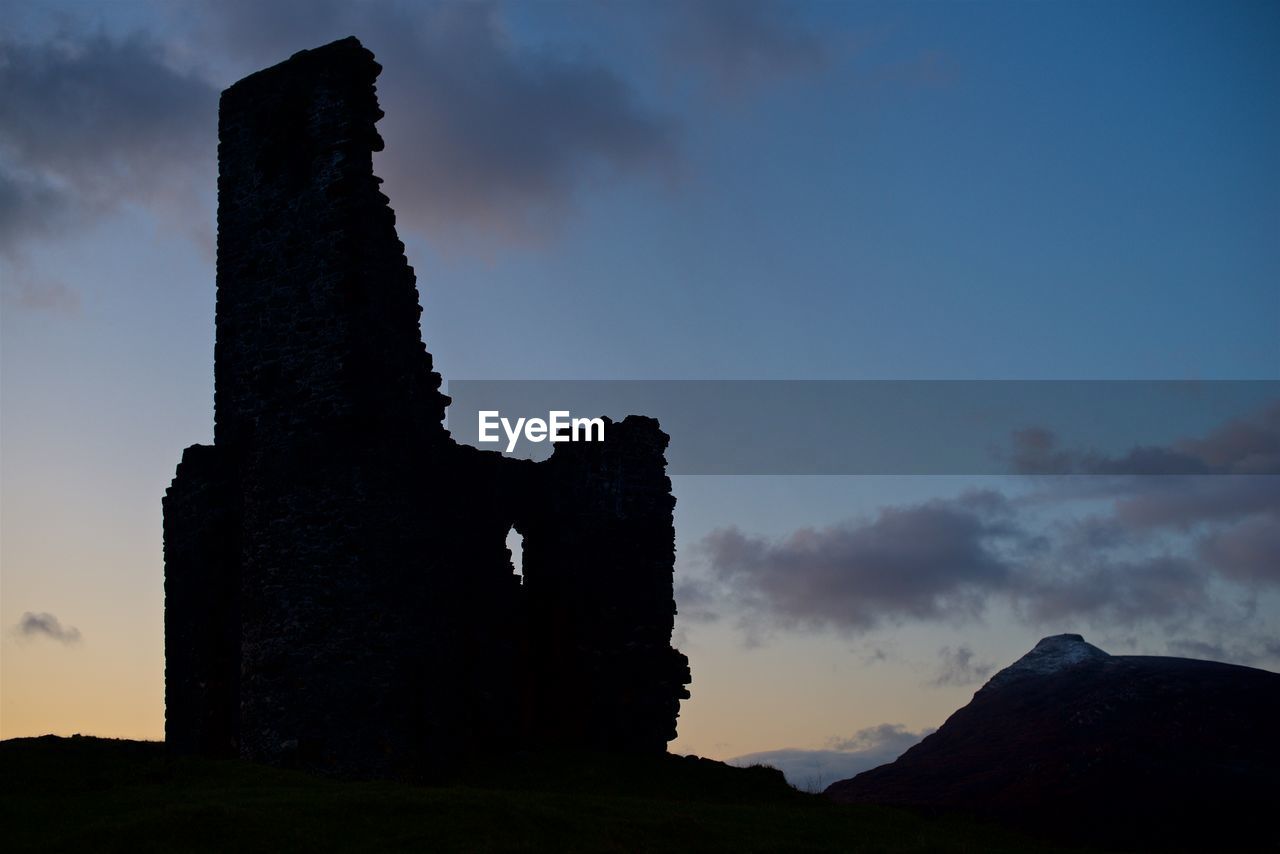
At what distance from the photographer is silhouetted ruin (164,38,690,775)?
23734 millimetres

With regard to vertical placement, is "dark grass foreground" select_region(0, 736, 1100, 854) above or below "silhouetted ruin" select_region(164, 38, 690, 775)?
below

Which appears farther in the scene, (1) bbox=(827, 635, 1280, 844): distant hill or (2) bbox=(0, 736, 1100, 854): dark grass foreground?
(1) bbox=(827, 635, 1280, 844): distant hill

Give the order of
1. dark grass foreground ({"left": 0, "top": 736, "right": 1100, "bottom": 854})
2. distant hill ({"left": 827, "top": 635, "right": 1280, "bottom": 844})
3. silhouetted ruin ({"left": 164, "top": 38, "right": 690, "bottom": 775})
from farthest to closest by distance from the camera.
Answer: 1. distant hill ({"left": 827, "top": 635, "right": 1280, "bottom": 844})
2. silhouetted ruin ({"left": 164, "top": 38, "right": 690, "bottom": 775})
3. dark grass foreground ({"left": 0, "top": 736, "right": 1100, "bottom": 854})

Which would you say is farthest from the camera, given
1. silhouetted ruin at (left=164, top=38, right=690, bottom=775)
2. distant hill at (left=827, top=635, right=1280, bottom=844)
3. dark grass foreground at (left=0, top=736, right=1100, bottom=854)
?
distant hill at (left=827, top=635, right=1280, bottom=844)

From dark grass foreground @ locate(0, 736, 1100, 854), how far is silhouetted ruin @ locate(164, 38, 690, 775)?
1.76m

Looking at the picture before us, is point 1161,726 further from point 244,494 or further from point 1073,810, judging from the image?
point 244,494

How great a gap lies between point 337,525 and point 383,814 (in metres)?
7.72

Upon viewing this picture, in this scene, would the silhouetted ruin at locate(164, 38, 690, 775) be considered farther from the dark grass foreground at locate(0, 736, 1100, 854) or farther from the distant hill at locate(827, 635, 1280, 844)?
the distant hill at locate(827, 635, 1280, 844)

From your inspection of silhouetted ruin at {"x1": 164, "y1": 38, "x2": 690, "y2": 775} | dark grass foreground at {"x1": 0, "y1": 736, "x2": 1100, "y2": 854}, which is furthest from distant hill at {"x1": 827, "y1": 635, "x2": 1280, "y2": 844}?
dark grass foreground at {"x1": 0, "y1": 736, "x2": 1100, "y2": 854}

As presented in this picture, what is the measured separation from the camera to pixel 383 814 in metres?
17.0

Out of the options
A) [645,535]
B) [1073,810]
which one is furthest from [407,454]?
[1073,810]

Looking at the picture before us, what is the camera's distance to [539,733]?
27391mm

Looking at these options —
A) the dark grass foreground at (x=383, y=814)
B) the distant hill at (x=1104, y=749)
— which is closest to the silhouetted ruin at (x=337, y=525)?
the dark grass foreground at (x=383, y=814)

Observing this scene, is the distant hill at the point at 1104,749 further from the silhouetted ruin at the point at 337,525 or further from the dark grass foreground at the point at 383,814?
the dark grass foreground at the point at 383,814
